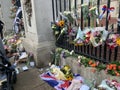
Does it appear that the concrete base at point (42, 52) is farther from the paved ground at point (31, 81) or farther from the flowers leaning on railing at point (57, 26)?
the flowers leaning on railing at point (57, 26)

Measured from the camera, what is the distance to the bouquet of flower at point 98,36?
108 inches

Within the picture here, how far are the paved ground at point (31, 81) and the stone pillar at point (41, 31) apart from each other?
10.5 inches

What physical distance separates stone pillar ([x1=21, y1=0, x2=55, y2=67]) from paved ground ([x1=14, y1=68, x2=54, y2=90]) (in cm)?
27

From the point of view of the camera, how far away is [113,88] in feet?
8.18

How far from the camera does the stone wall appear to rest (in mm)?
2760

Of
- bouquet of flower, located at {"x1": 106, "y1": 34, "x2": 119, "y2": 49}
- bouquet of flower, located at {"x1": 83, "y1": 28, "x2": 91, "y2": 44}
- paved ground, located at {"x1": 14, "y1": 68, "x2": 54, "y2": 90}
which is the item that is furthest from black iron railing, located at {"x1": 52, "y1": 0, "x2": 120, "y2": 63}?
paved ground, located at {"x1": 14, "y1": 68, "x2": 54, "y2": 90}

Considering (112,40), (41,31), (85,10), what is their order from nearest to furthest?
(112,40) → (85,10) → (41,31)

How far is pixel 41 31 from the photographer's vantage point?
3965 millimetres

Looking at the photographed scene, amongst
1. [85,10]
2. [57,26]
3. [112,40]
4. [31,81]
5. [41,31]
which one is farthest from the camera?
[41,31]

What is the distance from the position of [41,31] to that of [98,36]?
153cm

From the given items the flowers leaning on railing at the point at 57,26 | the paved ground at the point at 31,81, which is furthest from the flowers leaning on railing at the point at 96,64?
the paved ground at the point at 31,81

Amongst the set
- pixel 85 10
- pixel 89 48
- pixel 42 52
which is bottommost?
pixel 42 52

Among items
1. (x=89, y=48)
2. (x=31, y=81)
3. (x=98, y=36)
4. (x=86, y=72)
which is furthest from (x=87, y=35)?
(x=31, y=81)

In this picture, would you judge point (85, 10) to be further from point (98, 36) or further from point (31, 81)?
point (31, 81)
